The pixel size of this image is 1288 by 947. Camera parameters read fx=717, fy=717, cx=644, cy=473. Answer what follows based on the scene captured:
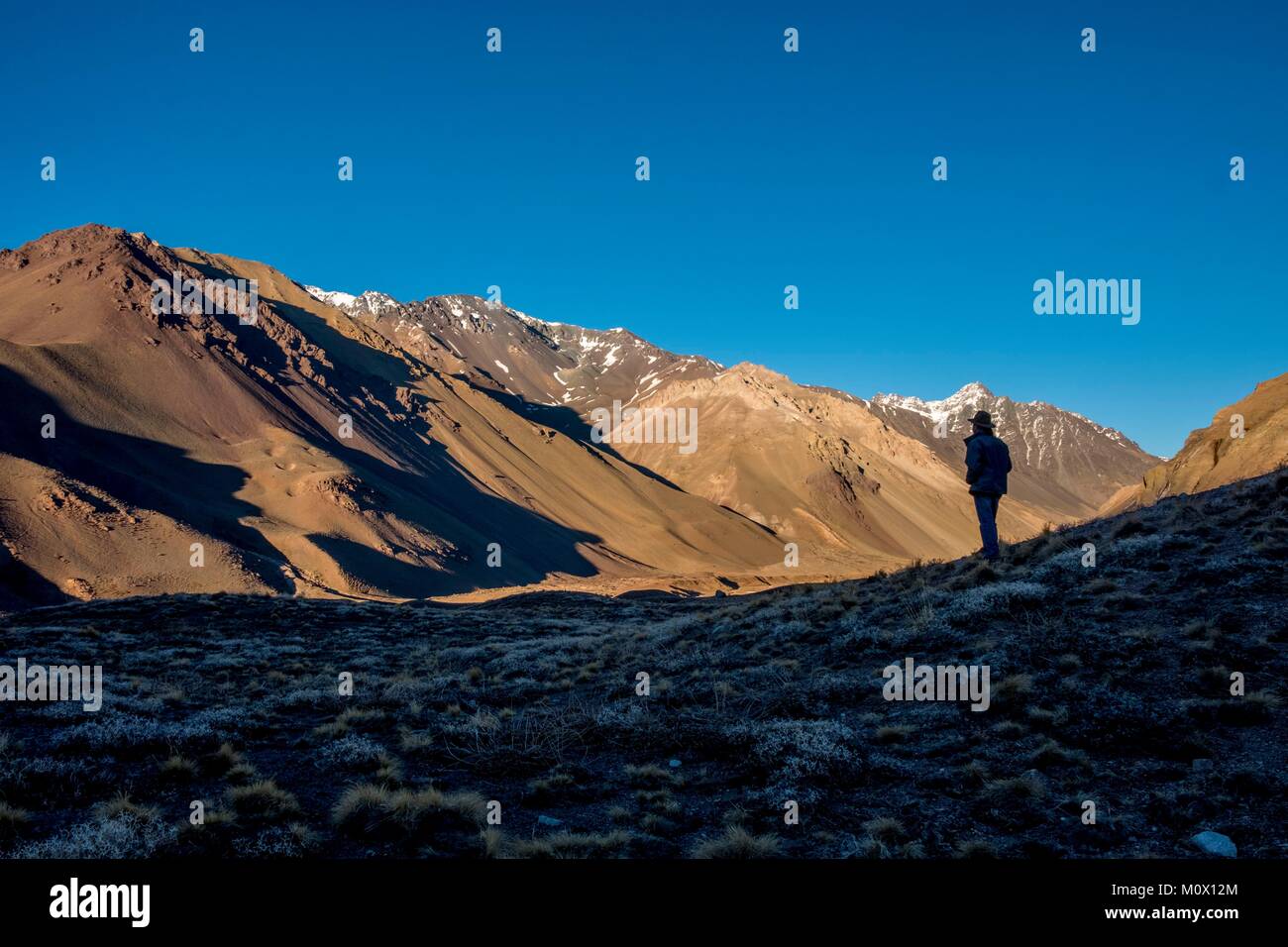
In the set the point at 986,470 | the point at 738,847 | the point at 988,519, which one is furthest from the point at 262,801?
the point at 988,519

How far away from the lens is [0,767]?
27.2ft

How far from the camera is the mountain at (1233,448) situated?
49938mm

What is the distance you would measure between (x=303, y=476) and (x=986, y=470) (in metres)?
72.6

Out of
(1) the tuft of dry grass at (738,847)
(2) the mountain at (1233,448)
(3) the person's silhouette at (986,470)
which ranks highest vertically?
(2) the mountain at (1233,448)

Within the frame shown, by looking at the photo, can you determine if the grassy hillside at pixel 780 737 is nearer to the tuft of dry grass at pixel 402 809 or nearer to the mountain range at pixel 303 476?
the tuft of dry grass at pixel 402 809

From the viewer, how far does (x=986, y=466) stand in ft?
54.5

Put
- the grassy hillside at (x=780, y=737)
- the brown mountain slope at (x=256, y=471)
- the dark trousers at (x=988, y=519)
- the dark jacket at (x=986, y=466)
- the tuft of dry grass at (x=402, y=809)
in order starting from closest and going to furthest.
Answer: the grassy hillside at (x=780, y=737) < the tuft of dry grass at (x=402, y=809) < the dark jacket at (x=986, y=466) < the dark trousers at (x=988, y=519) < the brown mountain slope at (x=256, y=471)

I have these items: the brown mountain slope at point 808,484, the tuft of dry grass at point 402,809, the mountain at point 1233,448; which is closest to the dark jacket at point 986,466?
the tuft of dry grass at point 402,809

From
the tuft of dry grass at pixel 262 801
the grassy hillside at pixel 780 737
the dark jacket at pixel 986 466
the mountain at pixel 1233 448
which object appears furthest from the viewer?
the mountain at pixel 1233 448

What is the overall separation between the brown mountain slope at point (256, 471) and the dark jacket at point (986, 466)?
5201 cm

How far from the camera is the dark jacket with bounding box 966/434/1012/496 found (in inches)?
654

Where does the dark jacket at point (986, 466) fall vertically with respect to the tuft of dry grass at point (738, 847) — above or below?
above
